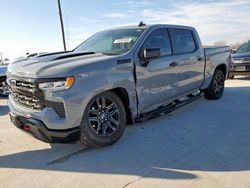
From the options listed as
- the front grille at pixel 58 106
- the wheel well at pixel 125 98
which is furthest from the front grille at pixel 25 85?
the wheel well at pixel 125 98

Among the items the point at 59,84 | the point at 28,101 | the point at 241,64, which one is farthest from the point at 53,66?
the point at 241,64

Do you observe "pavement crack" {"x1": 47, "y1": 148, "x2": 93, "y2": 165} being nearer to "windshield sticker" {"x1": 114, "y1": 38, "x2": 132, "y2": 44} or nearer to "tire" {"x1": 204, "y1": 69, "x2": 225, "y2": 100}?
"windshield sticker" {"x1": 114, "y1": 38, "x2": 132, "y2": 44}

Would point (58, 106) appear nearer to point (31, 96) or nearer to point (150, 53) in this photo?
point (31, 96)

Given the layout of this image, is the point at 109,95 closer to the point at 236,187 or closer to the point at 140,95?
the point at 140,95

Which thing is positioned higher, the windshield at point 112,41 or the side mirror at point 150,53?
the windshield at point 112,41

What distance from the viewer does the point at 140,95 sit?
15.3ft

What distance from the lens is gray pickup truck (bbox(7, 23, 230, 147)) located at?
3703 mm

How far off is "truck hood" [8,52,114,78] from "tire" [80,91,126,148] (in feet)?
1.72

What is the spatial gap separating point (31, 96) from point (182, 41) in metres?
3.39

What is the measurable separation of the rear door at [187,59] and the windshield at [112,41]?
0.94 m

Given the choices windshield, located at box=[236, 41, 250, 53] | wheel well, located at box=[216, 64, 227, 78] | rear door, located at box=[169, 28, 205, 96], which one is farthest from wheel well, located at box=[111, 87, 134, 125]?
windshield, located at box=[236, 41, 250, 53]

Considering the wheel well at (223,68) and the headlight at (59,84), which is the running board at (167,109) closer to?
the wheel well at (223,68)

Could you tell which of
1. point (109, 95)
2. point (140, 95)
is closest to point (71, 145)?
point (109, 95)

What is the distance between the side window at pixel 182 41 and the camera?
5.63 meters
